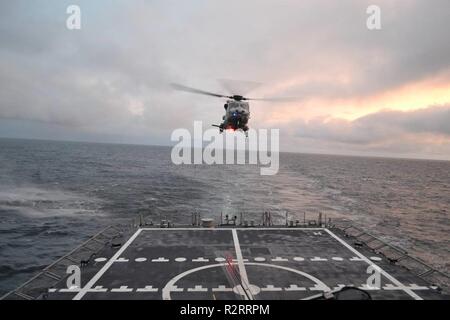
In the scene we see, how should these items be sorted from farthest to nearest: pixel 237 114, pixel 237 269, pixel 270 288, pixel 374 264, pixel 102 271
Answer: pixel 237 114 < pixel 374 264 < pixel 237 269 < pixel 102 271 < pixel 270 288

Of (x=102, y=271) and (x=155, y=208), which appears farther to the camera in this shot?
(x=155, y=208)

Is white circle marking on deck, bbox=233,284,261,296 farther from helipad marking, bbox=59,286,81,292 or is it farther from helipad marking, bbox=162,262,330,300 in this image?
helipad marking, bbox=59,286,81,292

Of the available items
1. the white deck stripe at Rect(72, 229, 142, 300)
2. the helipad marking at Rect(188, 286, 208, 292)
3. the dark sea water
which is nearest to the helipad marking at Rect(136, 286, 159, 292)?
the helipad marking at Rect(188, 286, 208, 292)

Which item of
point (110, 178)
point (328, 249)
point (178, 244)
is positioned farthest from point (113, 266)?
point (110, 178)

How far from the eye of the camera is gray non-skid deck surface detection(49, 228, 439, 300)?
2458cm

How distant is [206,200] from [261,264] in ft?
202

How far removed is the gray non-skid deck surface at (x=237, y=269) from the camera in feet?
80.6

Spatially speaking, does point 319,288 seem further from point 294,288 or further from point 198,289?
point 198,289

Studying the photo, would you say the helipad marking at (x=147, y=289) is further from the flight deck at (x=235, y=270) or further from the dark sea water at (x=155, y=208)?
the dark sea water at (x=155, y=208)

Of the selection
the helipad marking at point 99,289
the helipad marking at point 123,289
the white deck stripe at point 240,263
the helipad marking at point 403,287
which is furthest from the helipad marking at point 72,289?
the helipad marking at point 403,287

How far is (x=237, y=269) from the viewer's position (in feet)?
95.3

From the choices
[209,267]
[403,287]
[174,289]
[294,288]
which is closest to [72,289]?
[174,289]
